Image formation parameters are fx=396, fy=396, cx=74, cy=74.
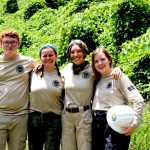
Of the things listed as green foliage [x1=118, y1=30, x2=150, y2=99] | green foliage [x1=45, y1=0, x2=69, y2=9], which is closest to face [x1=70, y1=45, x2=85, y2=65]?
green foliage [x1=118, y1=30, x2=150, y2=99]

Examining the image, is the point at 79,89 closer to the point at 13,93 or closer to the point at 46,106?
the point at 46,106

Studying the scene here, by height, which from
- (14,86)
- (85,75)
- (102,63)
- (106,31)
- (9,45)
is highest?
(106,31)

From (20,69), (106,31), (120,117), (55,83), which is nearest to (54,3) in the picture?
(106,31)

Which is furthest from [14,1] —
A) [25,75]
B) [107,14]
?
[25,75]

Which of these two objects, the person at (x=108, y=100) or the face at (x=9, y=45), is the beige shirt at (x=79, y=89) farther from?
the face at (x=9, y=45)

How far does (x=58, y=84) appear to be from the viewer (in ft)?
16.3

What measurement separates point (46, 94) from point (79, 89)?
43cm

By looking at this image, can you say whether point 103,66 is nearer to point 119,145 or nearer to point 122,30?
point 119,145

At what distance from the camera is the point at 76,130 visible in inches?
193

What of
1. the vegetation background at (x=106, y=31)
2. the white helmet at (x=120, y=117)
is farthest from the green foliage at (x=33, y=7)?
the white helmet at (x=120, y=117)

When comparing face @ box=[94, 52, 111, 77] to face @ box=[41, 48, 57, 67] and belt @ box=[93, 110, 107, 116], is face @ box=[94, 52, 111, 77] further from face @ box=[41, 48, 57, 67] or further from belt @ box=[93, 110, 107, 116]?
face @ box=[41, 48, 57, 67]

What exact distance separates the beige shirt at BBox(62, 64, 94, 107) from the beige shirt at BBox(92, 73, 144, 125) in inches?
4.8

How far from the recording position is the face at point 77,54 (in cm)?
486

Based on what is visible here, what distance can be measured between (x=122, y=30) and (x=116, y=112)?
6.81 m
